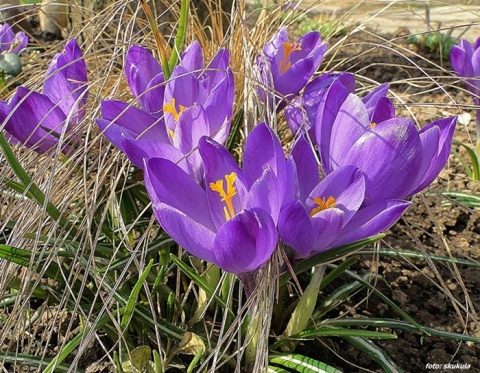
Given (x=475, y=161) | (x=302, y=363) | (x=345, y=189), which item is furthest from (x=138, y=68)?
(x=475, y=161)

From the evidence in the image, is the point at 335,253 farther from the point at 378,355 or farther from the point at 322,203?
the point at 378,355

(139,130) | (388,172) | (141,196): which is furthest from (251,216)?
(141,196)

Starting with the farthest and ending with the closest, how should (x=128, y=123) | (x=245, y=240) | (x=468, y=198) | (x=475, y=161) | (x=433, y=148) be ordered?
1. (x=475, y=161)
2. (x=468, y=198)
3. (x=128, y=123)
4. (x=433, y=148)
5. (x=245, y=240)

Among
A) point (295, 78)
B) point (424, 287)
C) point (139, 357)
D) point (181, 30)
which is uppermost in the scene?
point (181, 30)

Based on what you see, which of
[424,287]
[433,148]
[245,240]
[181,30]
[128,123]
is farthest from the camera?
[424,287]

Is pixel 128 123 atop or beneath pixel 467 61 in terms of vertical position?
atop

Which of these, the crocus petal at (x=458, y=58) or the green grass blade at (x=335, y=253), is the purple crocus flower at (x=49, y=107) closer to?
the green grass blade at (x=335, y=253)

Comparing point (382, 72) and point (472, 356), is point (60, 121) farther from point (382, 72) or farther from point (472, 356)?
point (382, 72)

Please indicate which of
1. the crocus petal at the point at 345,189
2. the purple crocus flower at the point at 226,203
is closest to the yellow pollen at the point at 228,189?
the purple crocus flower at the point at 226,203
